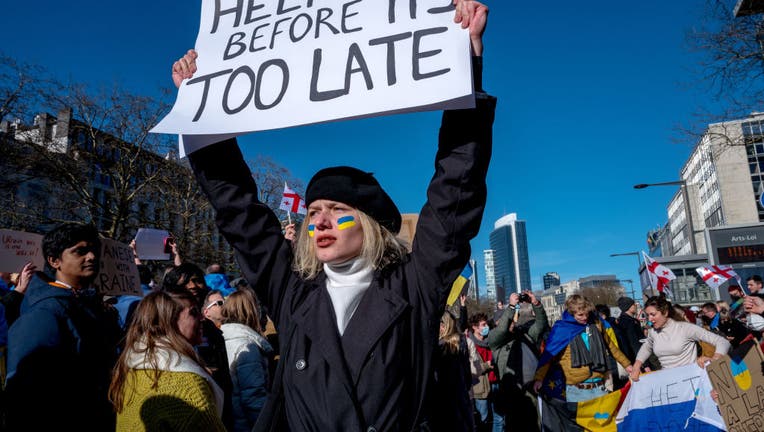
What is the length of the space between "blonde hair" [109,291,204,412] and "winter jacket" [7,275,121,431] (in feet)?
1.04

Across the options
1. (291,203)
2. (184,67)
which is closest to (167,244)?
(291,203)

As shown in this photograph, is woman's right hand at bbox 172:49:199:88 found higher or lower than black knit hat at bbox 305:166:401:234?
higher

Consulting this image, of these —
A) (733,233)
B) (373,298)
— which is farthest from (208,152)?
(733,233)

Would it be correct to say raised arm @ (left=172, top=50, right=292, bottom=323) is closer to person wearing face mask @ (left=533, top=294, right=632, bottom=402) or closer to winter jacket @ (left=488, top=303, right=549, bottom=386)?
person wearing face mask @ (left=533, top=294, right=632, bottom=402)

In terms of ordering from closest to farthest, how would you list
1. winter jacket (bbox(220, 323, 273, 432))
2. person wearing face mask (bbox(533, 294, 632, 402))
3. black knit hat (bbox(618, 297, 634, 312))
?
winter jacket (bbox(220, 323, 273, 432))
person wearing face mask (bbox(533, 294, 632, 402))
black knit hat (bbox(618, 297, 634, 312))

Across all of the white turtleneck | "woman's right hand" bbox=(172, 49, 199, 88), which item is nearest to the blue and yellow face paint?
the white turtleneck

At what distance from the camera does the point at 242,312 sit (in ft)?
13.5

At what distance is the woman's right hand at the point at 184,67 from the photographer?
2.02m

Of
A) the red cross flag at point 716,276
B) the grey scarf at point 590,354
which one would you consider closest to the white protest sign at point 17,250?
the grey scarf at point 590,354

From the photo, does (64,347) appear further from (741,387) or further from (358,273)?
(741,387)

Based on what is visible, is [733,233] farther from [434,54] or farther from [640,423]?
[434,54]

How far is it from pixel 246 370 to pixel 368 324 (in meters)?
2.51

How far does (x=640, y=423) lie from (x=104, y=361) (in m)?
5.69

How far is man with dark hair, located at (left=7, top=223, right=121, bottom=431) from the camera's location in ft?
8.34
